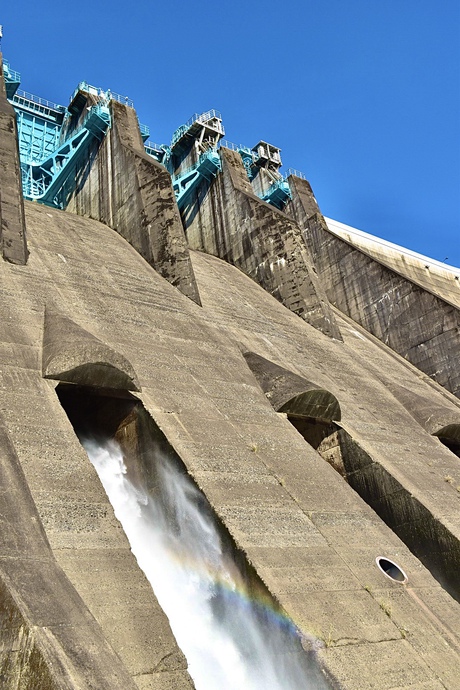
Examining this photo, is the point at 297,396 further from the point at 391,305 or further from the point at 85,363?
the point at 391,305

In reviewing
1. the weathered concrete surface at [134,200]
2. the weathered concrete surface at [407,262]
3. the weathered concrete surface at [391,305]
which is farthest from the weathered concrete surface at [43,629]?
the weathered concrete surface at [407,262]

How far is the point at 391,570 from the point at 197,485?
230 cm

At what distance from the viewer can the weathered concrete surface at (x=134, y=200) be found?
51.0 ft

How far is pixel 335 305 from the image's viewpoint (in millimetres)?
21500

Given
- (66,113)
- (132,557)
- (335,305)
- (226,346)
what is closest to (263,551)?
(132,557)

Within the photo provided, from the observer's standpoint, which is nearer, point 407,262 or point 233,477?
point 233,477

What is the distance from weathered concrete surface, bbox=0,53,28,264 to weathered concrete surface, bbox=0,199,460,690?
0.54 meters

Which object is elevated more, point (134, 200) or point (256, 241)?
point (256, 241)

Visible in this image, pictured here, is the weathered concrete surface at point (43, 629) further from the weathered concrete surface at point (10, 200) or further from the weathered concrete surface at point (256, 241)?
the weathered concrete surface at point (256, 241)

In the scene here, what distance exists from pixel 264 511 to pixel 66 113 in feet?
68.9

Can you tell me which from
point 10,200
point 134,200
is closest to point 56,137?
point 134,200

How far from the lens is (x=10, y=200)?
38.9 ft

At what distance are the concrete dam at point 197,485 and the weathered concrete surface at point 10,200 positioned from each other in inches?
1.6

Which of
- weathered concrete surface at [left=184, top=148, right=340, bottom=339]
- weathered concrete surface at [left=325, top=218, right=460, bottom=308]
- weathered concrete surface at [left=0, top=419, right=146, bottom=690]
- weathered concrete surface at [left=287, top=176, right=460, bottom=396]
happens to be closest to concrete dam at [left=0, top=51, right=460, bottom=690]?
weathered concrete surface at [left=0, top=419, right=146, bottom=690]
